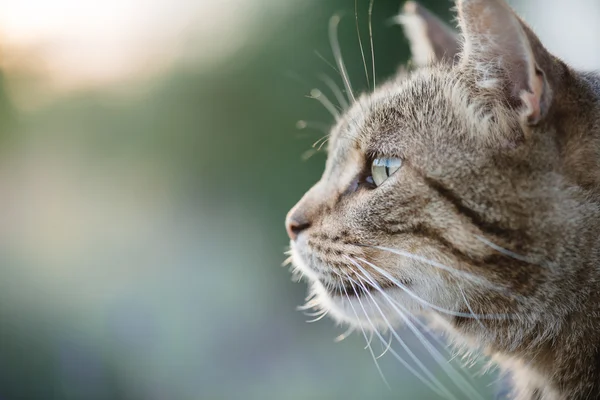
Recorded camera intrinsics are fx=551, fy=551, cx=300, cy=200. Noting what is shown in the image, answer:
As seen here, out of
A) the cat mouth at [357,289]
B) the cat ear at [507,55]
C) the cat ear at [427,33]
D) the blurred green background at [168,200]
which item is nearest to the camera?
the cat ear at [507,55]

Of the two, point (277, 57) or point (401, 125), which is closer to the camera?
point (401, 125)

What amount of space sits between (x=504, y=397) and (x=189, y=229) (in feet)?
2.93

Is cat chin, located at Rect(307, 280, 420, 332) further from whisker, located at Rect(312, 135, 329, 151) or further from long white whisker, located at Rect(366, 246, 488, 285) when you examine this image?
whisker, located at Rect(312, 135, 329, 151)

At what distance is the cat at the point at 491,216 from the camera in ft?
2.08

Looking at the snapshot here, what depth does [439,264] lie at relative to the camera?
0.65 metres

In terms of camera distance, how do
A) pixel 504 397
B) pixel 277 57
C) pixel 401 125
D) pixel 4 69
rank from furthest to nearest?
pixel 277 57 < pixel 4 69 < pixel 504 397 < pixel 401 125

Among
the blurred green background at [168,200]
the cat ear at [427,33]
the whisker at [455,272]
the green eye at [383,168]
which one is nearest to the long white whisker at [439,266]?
the whisker at [455,272]

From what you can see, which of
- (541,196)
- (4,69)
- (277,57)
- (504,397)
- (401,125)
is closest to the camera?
(541,196)

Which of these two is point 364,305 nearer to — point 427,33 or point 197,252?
point 427,33

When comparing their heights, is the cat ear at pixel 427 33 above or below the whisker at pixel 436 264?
above

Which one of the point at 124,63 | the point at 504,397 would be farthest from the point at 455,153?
the point at 124,63

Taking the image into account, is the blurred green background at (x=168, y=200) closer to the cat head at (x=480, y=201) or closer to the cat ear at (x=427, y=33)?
the cat ear at (x=427, y=33)

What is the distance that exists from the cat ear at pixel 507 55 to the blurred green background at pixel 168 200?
1.41 ft

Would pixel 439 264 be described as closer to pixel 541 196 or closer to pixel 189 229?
pixel 541 196
